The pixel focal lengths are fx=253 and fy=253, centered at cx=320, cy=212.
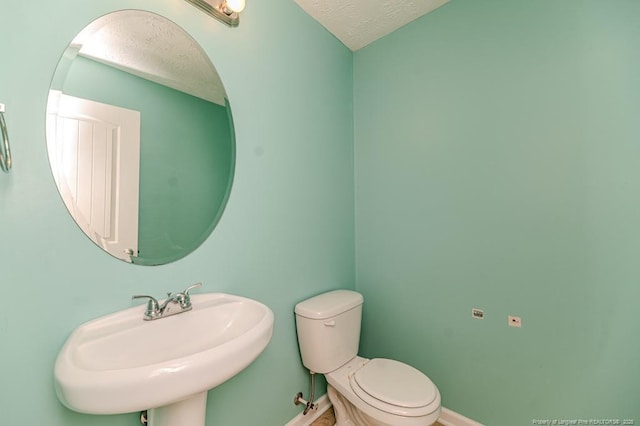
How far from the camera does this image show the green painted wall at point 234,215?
2.24 ft

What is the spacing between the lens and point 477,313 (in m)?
1.35

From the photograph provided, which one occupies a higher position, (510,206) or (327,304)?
(510,206)

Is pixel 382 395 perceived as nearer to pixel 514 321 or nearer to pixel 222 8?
pixel 514 321

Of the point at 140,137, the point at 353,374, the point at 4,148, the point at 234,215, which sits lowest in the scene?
the point at 353,374

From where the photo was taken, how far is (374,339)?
67.9 inches

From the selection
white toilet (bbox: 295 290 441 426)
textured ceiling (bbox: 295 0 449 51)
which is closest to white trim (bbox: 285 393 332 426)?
white toilet (bbox: 295 290 441 426)

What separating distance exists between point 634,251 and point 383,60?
161 centimetres

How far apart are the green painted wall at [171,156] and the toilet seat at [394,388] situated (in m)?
1.00

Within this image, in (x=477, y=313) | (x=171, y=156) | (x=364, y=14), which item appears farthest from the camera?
(x=364, y=14)

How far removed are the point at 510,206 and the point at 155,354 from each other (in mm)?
1625

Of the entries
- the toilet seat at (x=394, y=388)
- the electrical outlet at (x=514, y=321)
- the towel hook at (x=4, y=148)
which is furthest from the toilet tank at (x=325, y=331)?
the towel hook at (x=4, y=148)

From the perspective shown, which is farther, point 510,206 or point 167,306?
point 510,206

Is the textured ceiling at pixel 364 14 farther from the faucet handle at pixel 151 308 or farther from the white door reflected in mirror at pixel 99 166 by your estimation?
the faucet handle at pixel 151 308

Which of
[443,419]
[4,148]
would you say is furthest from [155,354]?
[443,419]
